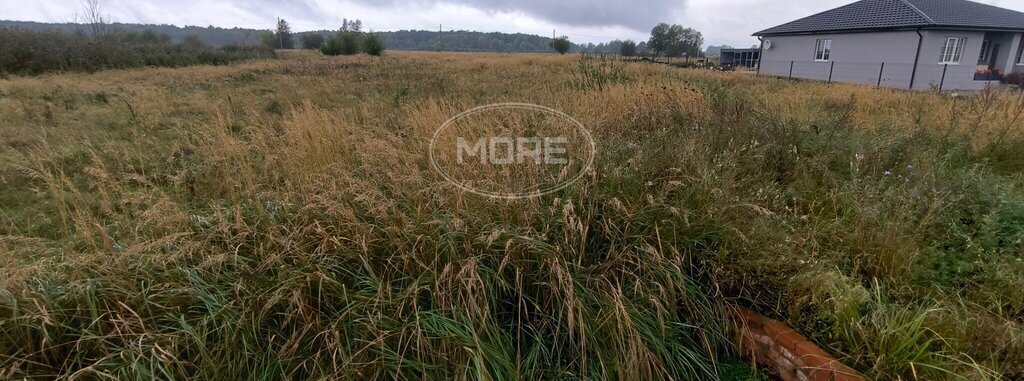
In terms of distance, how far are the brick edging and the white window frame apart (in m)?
21.8

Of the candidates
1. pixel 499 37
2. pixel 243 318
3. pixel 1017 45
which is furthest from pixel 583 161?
pixel 499 37

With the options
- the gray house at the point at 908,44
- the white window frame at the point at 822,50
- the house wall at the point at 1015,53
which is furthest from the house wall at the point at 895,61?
the house wall at the point at 1015,53

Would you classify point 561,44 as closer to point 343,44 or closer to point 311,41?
point 343,44

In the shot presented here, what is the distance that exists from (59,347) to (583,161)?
8.27 ft

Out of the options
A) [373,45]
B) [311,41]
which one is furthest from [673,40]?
[311,41]

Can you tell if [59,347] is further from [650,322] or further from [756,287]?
[756,287]

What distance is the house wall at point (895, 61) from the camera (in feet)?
47.7

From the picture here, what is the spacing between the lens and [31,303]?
1.60 meters

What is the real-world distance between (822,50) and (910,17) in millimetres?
3615

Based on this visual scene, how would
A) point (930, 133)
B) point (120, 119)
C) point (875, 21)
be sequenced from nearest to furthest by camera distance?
point (930, 133), point (120, 119), point (875, 21)

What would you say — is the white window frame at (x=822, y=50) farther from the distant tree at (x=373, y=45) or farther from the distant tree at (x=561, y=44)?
the distant tree at (x=561, y=44)

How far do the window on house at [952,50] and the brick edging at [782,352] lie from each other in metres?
19.8

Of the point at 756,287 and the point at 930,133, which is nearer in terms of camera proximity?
the point at 756,287

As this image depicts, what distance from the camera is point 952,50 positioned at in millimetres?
14938
